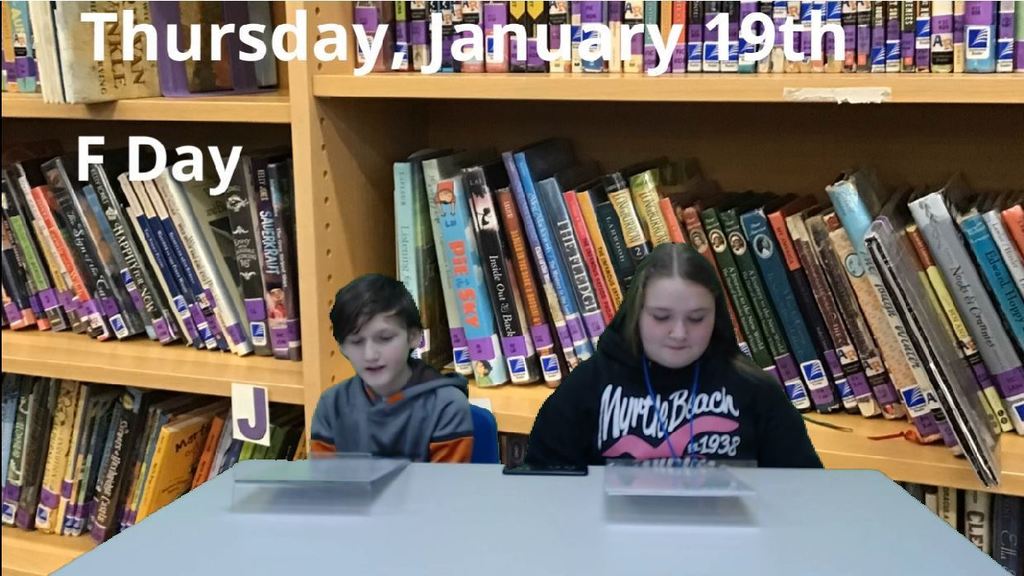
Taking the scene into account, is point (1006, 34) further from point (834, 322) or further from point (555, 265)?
point (555, 265)

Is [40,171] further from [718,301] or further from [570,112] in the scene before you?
[718,301]

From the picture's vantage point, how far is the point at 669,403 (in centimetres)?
81

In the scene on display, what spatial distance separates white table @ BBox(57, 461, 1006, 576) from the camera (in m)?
0.55

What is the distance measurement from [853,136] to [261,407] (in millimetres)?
809

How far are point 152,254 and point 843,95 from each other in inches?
35.2

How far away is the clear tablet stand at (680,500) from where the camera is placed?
60 centimetres

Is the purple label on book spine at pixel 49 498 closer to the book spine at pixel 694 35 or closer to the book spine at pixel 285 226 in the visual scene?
the book spine at pixel 285 226

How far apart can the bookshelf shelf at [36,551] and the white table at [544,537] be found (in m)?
0.99

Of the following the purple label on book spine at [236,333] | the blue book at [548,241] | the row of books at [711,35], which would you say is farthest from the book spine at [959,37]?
the purple label on book spine at [236,333]

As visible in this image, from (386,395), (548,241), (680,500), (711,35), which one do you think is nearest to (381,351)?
(386,395)

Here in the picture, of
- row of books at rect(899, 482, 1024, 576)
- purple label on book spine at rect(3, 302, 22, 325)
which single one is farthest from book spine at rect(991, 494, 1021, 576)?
purple label on book spine at rect(3, 302, 22, 325)

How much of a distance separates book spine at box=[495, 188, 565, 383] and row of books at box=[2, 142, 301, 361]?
0.28 metres

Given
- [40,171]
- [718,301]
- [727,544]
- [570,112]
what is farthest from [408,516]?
[40,171]

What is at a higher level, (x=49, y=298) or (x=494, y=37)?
(x=494, y=37)
